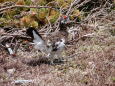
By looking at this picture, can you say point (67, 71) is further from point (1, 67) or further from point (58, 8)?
point (58, 8)

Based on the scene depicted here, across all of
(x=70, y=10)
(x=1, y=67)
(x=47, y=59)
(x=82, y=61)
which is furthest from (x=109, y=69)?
(x=70, y=10)

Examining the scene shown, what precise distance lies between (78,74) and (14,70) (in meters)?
1.20

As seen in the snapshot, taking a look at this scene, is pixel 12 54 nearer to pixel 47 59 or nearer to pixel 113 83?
pixel 47 59

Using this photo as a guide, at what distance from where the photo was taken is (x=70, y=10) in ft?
24.5

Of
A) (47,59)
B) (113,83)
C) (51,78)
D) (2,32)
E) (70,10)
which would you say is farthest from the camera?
(70,10)

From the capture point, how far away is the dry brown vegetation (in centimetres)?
514

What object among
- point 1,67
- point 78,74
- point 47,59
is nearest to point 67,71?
point 78,74

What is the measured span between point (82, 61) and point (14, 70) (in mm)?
1265

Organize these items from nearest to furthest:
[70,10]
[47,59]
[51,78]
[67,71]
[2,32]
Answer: [51,78]
[67,71]
[47,59]
[2,32]
[70,10]

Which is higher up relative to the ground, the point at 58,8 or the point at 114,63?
the point at 58,8

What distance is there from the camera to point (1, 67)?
5855 mm

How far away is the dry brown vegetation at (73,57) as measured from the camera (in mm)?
5145

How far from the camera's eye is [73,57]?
20.7ft

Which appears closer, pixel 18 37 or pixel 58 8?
pixel 18 37
